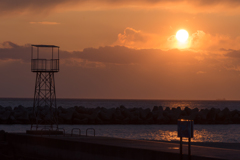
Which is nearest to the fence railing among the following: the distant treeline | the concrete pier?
the concrete pier

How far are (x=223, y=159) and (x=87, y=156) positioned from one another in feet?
18.1

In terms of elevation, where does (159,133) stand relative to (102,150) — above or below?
below

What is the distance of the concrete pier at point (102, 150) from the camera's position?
12.3 m

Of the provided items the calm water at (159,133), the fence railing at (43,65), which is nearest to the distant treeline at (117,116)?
the calm water at (159,133)

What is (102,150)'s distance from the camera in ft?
46.5

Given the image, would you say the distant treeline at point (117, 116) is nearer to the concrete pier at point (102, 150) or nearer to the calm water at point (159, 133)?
the calm water at point (159, 133)

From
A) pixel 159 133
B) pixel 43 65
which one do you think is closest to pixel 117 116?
pixel 159 133

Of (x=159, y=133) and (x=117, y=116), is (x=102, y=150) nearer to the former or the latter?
(x=159, y=133)

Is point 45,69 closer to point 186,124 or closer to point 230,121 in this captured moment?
point 186,124

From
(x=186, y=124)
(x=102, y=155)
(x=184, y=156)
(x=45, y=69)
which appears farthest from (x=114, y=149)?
(x=45, y=69)

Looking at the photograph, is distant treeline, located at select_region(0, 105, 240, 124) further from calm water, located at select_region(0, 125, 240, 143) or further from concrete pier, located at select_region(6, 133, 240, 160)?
concrete pier, located at select_region(6, 133, 240, 160)

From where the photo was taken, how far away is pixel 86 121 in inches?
1826

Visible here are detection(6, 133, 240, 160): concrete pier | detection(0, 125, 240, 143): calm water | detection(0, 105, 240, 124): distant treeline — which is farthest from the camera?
detection(0, 105, 240, 124): distant treeline

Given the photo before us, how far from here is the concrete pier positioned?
40.4ft
